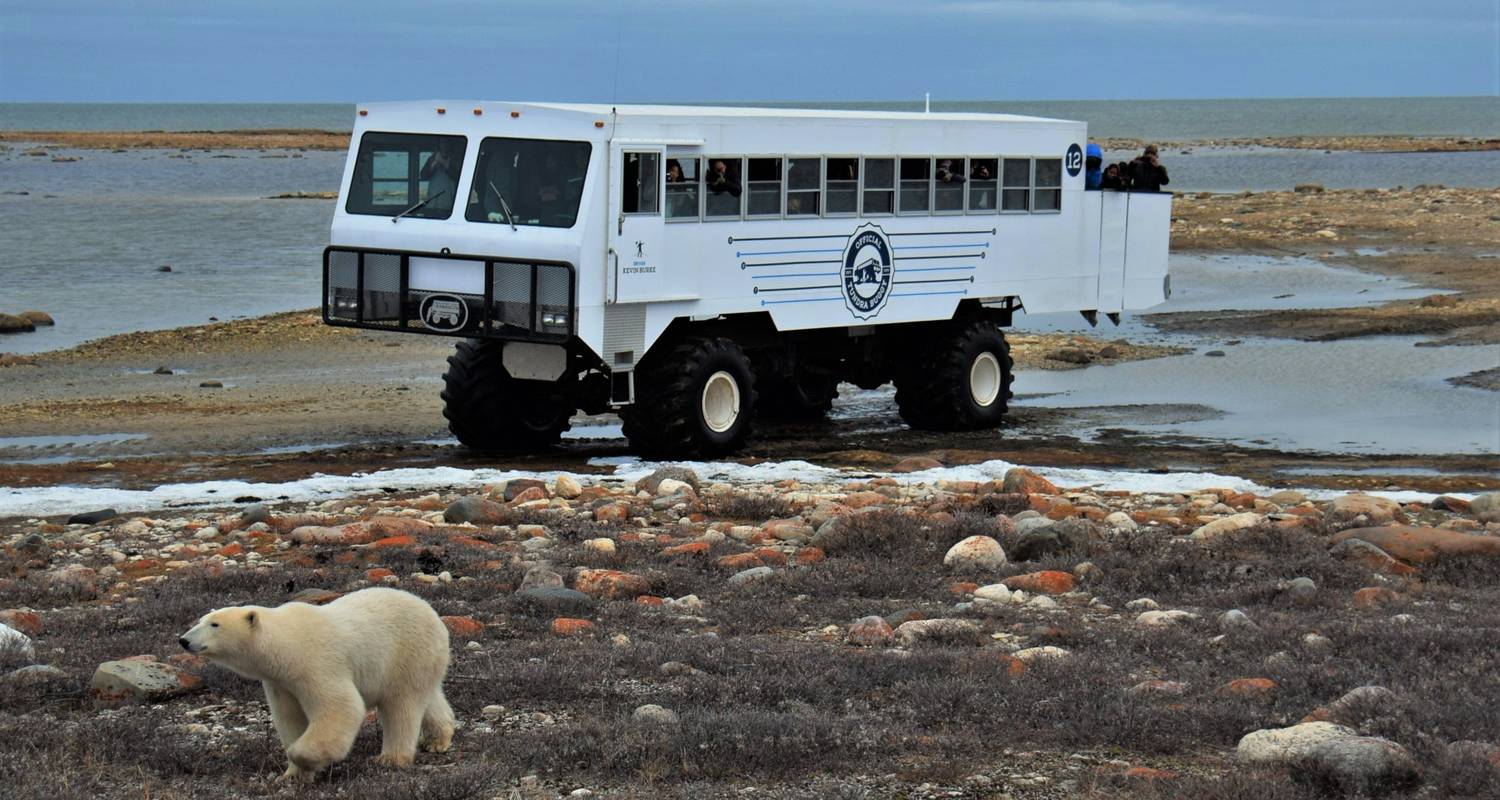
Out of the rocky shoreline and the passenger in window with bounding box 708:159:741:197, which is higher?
the passenger in window with bounding box 708:159:741:197

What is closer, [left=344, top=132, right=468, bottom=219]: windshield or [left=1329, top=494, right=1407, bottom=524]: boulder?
[left=1329, top=494, right=1407, bottom=524]: boulder

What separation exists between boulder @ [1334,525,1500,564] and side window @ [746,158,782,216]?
6810mm

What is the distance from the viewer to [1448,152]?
335 ft

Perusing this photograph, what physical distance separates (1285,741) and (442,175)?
1031 cm

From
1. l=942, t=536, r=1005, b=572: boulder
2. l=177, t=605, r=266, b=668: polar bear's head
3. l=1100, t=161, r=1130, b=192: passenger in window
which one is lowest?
l=942, t=536, r=1005, b=572: boulder

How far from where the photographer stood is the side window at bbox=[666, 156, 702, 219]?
15422 millimetres

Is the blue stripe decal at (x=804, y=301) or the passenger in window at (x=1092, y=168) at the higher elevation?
the passenger in window at (x=1092, y=168)

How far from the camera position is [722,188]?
625 inches

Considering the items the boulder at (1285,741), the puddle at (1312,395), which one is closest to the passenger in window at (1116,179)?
the puddle at (1312,395)

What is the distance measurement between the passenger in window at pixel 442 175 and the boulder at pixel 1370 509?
24.4 feet

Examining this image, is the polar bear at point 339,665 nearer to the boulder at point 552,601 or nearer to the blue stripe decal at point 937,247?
the boulder at point 552,601

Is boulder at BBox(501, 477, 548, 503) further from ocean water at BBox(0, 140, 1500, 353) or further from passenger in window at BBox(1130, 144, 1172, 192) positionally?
ocean water at BBox(0, 140, 1500, 353)

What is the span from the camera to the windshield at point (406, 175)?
599 inches

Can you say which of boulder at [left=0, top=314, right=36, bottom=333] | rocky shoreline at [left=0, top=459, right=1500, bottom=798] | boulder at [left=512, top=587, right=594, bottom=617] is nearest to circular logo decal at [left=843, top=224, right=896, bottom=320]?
rocky shoreline at [left=0, top=459, right=1500, bottom=798]
